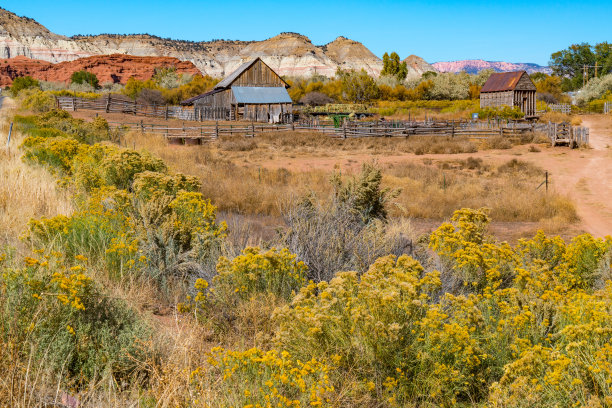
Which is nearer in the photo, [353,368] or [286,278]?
[353,368]

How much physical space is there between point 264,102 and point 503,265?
47131 millimetres

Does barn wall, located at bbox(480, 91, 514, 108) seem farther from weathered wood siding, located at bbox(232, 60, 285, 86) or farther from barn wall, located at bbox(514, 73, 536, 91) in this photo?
weathered wood siding, located at bbox(232, 60, 285, 86)

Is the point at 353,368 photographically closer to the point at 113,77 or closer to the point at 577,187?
the point at 577,187

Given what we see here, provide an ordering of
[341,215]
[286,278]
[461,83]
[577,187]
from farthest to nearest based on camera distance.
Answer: [461,83] → [577,187] → [341,215] → [286,278]

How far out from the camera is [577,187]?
708 inches

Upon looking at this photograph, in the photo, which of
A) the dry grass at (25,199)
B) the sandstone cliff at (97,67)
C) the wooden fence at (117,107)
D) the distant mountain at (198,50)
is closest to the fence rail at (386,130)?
the wooden fence at (117,107)

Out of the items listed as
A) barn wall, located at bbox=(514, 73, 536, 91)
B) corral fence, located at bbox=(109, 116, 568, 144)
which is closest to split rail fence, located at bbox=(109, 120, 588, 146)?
corral fence, located at bbox=(109, 116, 568, 144)

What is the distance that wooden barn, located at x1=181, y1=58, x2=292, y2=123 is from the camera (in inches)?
2015

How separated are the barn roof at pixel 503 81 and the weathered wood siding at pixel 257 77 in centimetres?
2219

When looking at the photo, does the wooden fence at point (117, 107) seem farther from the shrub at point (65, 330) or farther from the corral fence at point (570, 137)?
the shrub at point (65, 330)

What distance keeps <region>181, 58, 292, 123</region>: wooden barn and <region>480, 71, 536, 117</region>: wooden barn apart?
2096 centimetres

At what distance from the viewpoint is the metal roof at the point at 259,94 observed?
167ft

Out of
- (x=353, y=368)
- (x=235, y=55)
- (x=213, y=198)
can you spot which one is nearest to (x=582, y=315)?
(x=353, y=368)

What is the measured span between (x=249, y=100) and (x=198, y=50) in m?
118
